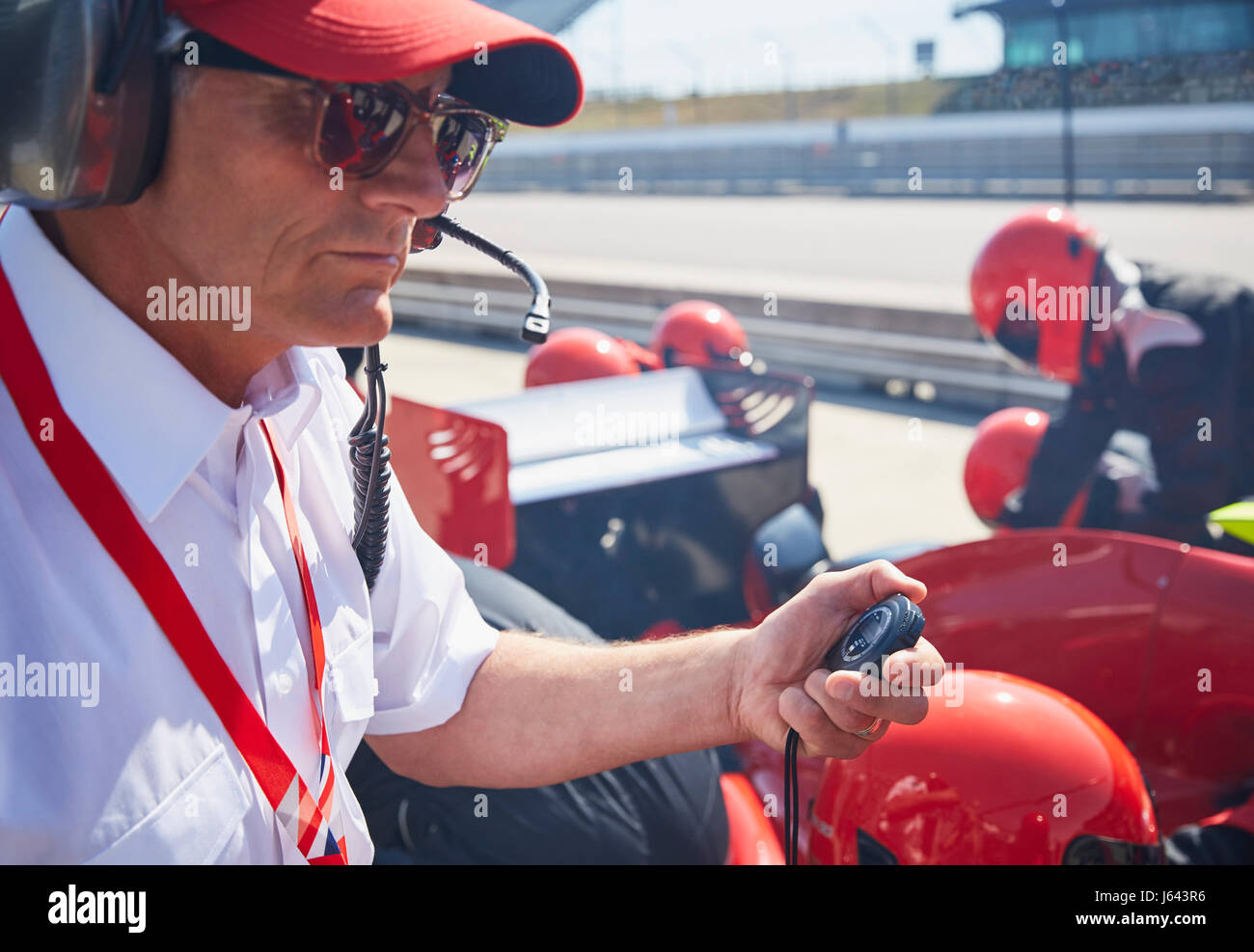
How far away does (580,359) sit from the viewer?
16.5 feet

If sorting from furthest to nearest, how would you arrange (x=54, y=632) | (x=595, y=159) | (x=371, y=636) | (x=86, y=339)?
(x=595, y=159)
(x=371, y=636)
(x=86, y=339)
(x=54, y=632)

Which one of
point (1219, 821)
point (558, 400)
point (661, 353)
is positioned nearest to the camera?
point (1219, 821)

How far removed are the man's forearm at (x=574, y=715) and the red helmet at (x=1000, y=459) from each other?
3195 millimetres

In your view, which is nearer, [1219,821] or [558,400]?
[1219,821]

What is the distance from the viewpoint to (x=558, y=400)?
4.08 metres

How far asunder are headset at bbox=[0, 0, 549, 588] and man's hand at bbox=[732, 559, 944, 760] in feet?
2.63

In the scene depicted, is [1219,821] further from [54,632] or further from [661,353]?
[661,353]

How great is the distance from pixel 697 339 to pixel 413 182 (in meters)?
4.14

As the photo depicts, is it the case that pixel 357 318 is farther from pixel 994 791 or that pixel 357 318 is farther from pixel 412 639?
pixel 994 791

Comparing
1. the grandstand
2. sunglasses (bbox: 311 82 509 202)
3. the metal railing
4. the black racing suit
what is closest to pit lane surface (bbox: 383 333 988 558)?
the metal railing

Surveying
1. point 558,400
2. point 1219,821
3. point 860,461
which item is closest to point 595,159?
point 860,461

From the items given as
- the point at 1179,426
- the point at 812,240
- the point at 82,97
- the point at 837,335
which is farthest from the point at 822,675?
the point at 812,240

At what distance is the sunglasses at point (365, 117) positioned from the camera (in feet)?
3.69
